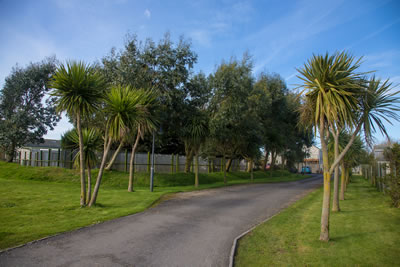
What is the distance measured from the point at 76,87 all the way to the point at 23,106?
22.2 m

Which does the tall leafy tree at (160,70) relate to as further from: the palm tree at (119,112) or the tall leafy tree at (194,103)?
the palm tree at (119,112)

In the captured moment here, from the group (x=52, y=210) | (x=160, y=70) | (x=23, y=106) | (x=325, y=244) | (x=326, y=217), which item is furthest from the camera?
(x=23, y=106)

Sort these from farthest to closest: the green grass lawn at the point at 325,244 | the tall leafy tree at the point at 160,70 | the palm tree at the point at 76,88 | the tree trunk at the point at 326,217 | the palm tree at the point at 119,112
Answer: the tall leafy tree at the point at 160,70 < the palm tree at the point at 119,112 < the palm tree at the point at 76,88 < the tree trunk at the point at 326,217 < the green grass lawn at the point at 325,244

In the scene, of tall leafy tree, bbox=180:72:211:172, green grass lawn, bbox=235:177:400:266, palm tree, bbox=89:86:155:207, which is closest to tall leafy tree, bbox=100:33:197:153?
tall leafy tree, bbox=180:72:211:172

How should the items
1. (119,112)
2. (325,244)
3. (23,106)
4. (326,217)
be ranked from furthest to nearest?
(23,106), (119,112), (326,217), (325,244)

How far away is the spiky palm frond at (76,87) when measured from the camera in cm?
965

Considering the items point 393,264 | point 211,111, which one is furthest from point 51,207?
point 211,111

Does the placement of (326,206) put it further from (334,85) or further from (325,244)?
(334,85)

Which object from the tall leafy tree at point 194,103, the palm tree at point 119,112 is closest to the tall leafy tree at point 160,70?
the tall leafy tree at point 194,103

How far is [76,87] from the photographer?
9.81m

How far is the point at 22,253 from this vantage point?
553cm

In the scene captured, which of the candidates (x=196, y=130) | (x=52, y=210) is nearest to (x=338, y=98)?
(x=52, y=210)

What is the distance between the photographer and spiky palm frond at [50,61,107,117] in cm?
965

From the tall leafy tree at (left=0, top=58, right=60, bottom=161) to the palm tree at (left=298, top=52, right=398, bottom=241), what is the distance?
2654 cm
